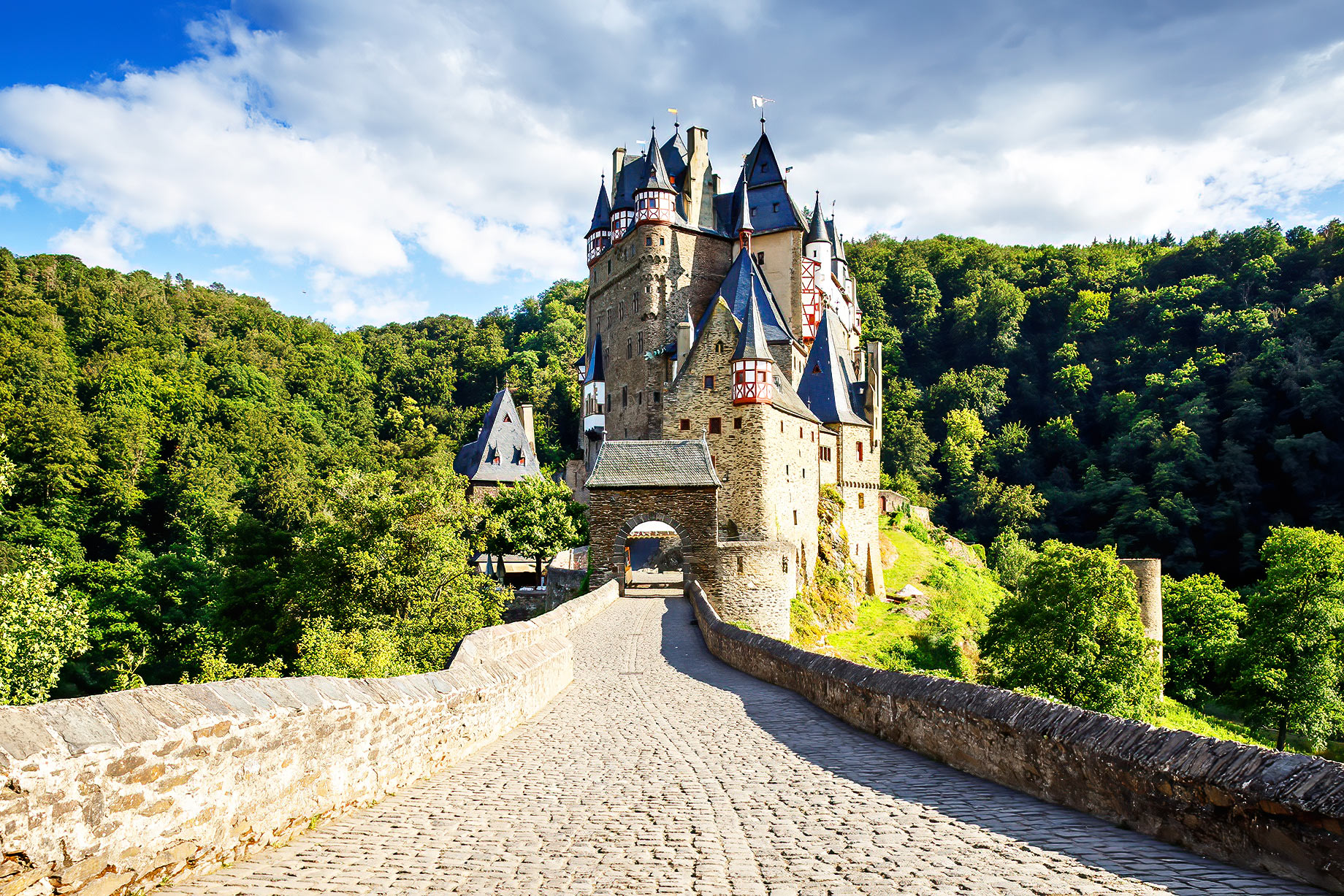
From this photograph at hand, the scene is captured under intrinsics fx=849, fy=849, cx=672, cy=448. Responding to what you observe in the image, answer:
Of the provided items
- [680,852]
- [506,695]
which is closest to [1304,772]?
[680,852]

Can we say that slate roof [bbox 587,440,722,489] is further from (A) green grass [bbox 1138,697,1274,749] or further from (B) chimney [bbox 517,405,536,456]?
(B) chimney [bbox 517,405,536,456]

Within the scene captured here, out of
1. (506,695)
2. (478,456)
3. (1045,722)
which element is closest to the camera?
(1045,722)

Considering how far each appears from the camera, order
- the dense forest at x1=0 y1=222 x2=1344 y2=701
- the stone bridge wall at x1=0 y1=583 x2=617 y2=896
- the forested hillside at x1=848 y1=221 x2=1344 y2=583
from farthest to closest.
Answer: the forested hillside at x1=848 y1=221 x2=1344 y2=583 < the dense forest at x1=0 y1=222 x2=1344 y2=701 < the stone bridge wall at x1=0 y1=583 x2=617 y2=896

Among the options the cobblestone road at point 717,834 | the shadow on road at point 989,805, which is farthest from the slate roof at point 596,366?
the cobblestone road at point 717,834

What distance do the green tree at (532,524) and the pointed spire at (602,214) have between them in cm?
2347

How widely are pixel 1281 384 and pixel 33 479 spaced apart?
3374 inches

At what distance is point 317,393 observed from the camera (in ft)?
266

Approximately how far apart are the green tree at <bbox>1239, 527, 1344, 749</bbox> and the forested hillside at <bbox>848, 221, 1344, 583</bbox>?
28528 mm

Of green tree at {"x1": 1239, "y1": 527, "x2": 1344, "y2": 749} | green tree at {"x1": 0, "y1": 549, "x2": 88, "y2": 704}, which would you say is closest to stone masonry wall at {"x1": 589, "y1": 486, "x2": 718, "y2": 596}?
green tree at {"x1": 0, "y1": 549, "x2": 88, "y2": 704}

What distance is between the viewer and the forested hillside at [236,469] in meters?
26.6

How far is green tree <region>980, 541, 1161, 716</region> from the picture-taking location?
87.2 feet

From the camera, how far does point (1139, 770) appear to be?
540cm

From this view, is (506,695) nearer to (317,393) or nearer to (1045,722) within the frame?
(1045,722)

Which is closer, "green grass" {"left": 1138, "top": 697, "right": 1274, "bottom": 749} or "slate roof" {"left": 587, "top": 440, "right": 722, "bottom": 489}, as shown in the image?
"slate roof" {"left": 587, "top": 440, "right": 722, "bottom": 489}
